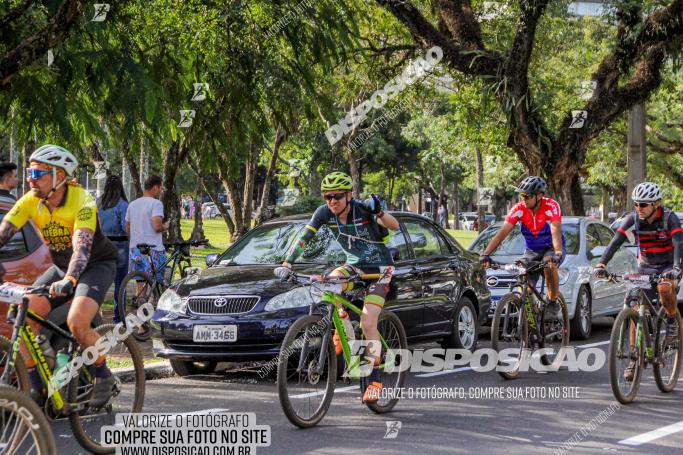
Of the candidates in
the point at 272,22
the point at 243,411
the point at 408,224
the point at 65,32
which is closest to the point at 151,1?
the point at 272,22

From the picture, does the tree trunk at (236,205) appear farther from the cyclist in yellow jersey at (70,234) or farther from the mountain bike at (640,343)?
the cyclist in yellow jersey at (70,234)

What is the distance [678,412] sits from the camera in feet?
26.9

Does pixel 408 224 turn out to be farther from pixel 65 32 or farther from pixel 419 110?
pixel 419 110

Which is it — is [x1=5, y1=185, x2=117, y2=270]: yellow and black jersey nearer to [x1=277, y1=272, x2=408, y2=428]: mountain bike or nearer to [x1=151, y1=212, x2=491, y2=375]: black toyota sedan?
[x1=277, y1=272, x2=408, y2=428]: mountain bike

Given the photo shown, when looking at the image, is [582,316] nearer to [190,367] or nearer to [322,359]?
[190,367]

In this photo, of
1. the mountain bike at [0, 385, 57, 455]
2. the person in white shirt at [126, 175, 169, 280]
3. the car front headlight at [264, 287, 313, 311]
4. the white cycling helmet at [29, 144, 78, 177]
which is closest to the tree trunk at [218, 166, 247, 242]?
the person in white shirt at [126, 175, 169, 280]

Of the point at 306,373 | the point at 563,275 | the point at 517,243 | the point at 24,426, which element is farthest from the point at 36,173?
the point at 517,243

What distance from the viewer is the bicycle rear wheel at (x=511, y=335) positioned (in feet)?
31.4

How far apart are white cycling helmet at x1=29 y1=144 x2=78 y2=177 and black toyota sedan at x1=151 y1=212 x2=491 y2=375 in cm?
293

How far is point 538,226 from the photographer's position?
10.1 m

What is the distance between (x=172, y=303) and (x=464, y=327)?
3.44 meters

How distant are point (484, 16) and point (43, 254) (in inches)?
706

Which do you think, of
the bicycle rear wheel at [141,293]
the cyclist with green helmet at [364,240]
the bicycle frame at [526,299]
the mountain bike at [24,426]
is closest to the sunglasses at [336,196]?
the cyclist with green helmet at [364,240]

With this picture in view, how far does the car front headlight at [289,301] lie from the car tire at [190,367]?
119 cm
